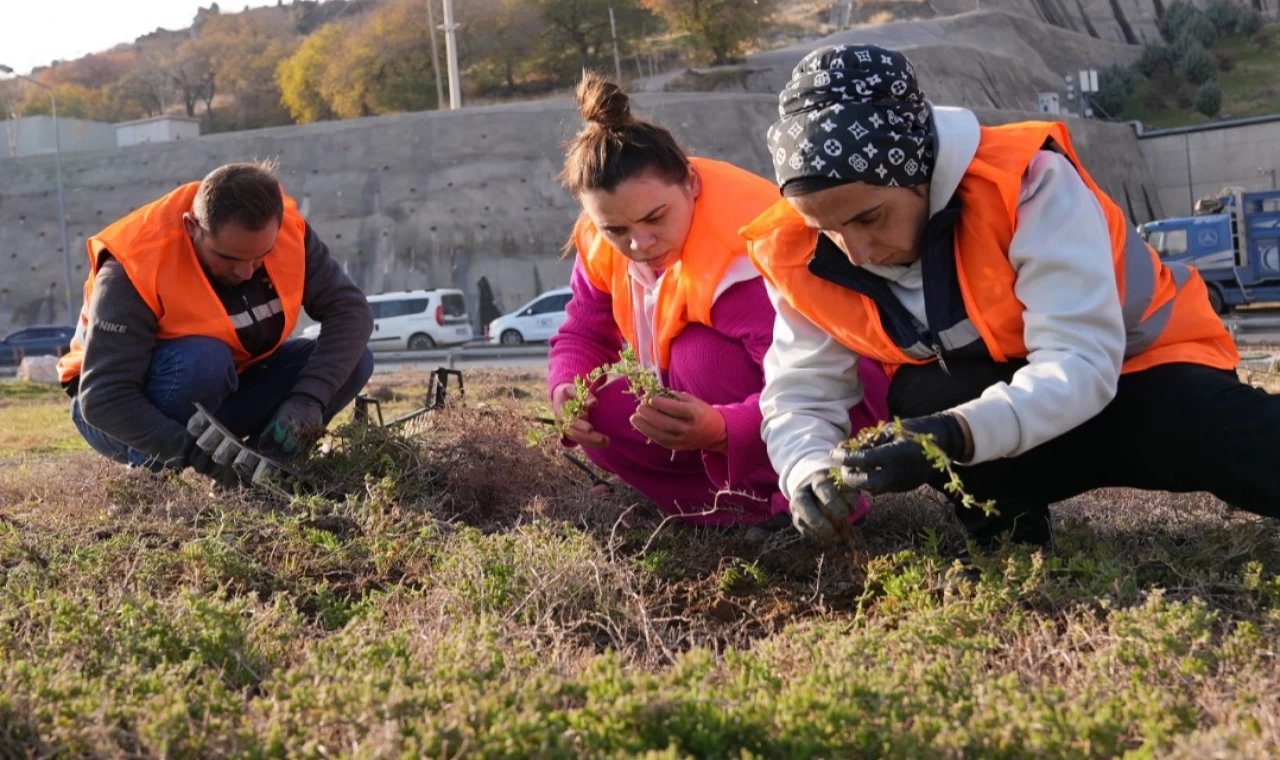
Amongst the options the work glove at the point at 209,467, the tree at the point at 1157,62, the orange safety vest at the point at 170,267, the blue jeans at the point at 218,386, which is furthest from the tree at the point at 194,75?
the work glove at the point at 209,467

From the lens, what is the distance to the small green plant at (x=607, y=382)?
10.8ft

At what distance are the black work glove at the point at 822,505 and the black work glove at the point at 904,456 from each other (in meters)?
0.18

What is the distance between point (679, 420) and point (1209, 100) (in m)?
48.8

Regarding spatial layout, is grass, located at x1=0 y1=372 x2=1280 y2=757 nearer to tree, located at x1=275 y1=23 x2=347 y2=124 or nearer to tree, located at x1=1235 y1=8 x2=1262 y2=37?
tree, located at x1=275 y1=23 x2=347 y2=124

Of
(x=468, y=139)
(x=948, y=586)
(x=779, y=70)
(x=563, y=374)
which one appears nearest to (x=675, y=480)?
(x=563, y=374)

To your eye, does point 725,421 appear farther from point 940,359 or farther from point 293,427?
point 293,427

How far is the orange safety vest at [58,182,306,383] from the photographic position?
4406 millimetres

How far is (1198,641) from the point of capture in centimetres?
225

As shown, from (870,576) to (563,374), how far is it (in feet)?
5.14

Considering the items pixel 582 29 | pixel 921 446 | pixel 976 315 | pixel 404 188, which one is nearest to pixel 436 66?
pixel 582 29

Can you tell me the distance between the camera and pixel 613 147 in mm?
3537

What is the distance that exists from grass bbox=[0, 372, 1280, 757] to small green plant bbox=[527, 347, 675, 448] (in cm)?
28

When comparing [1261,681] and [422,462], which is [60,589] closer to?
[422,462]

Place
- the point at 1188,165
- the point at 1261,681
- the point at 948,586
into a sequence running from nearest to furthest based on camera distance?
1. the point at 1261,681
2. the point at 948,586
3. the point at 1188,165
